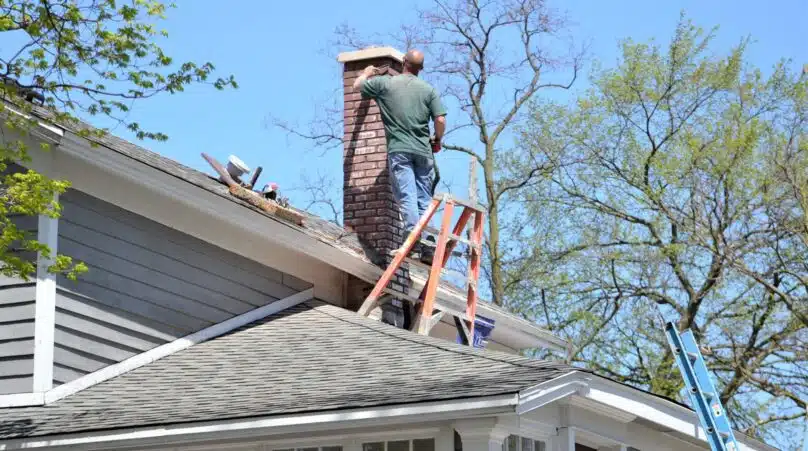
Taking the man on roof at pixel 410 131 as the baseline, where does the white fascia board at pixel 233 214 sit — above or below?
below

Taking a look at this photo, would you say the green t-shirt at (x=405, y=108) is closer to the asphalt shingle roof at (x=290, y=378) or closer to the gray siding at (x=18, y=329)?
the asphalt shingle roof at (x=290, y=378)

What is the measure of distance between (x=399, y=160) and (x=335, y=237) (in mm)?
1114

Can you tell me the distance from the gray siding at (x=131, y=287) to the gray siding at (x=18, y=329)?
0.77ft

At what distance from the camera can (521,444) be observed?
991 centimetres

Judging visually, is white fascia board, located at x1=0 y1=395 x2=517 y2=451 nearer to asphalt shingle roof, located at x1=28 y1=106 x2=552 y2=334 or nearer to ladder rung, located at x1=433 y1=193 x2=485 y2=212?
asphalt shingle roof, located at x1=28 y1=106 x2=552 y2=334

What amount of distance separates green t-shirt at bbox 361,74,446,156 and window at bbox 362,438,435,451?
4121mm

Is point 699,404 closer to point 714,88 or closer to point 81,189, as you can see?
point 81,189

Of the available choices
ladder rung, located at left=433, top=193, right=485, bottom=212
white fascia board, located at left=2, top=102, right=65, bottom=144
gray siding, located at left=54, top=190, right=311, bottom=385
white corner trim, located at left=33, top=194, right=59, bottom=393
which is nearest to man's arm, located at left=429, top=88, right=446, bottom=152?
ladder rung, located at left=433, top=193, right=485, bottom=212

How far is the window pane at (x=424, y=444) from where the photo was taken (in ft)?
31.6

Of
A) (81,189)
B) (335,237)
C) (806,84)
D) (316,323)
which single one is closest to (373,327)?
(316,323)

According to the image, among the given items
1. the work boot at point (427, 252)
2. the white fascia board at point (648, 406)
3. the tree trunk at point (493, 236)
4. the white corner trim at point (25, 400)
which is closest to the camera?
the white fascia board at point (648, 406)

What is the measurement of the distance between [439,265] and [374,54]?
278 centimetres

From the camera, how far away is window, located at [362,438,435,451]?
9.64 metres

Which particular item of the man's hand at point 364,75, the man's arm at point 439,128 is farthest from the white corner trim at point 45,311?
the man's arm at point 439,128
